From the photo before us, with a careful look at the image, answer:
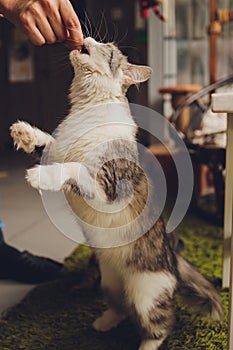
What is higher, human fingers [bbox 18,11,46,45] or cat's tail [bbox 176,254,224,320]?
human fingers [bbox 18,11,46,45]

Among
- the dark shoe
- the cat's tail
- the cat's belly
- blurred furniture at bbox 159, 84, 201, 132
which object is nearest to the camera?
the cat's belly

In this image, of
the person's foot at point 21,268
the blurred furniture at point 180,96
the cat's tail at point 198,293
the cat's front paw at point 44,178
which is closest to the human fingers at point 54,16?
the cat's front paw at point 44,178

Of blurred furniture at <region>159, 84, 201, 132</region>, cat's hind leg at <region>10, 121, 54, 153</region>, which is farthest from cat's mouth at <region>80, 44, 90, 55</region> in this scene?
blurred furniture at <region>159, 84, 201, 132</region>

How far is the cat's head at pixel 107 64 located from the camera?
987 millimetres

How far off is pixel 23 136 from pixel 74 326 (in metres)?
0.67

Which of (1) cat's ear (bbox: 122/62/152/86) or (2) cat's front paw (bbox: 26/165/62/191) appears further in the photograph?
(1) cat's ear (bbox: 122/62/152/86)

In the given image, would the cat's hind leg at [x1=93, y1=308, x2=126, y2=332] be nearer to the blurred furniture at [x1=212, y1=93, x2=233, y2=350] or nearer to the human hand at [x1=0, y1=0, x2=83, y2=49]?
the blurred furniture at [x1=212, y1=93, x2=233, y2=350]

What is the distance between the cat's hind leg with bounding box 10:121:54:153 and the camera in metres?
0.93

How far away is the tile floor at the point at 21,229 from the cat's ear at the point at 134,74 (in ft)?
1.69

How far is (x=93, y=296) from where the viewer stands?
157 centimetres

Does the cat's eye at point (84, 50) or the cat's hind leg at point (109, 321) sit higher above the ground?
the cat's eye at point (84, 50)

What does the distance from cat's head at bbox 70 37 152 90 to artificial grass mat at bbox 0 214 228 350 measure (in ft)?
2.05

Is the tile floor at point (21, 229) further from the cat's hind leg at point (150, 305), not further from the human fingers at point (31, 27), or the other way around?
the human fingers at point (31, 27)

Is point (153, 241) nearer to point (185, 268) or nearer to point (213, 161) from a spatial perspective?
point (185, 268)
